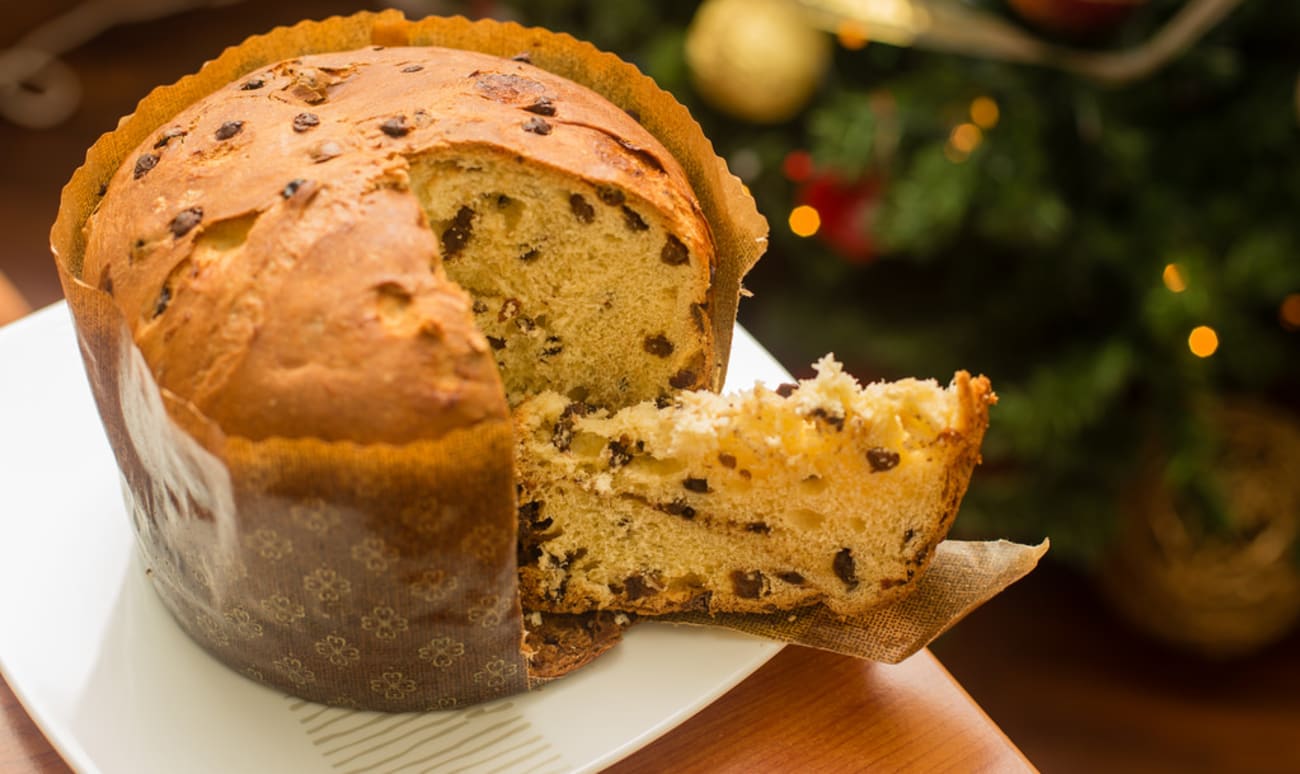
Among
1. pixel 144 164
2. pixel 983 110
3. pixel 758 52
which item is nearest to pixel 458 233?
pixel 144 164

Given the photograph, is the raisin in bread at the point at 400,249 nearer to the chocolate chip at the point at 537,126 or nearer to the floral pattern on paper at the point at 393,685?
the chocolate chip at the point at 537,126

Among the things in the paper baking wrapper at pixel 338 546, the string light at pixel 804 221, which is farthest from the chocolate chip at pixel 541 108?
the string light at pixel 804 221

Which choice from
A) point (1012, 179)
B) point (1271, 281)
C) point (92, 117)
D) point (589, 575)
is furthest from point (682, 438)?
point (92, 117)

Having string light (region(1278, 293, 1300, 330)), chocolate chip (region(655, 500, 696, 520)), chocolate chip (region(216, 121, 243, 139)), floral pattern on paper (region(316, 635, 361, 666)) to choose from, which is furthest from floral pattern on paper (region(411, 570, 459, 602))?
string light (region(1278, 293, 1300, 330))

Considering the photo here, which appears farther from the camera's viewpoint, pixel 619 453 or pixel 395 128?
pixel 619 453

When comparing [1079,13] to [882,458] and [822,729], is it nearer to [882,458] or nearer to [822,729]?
[882,458]

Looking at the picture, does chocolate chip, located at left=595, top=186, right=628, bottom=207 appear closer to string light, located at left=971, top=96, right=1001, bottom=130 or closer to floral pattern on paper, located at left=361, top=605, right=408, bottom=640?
floral pattern on paper, located at left=361, top=605, right=408, bottom=640
